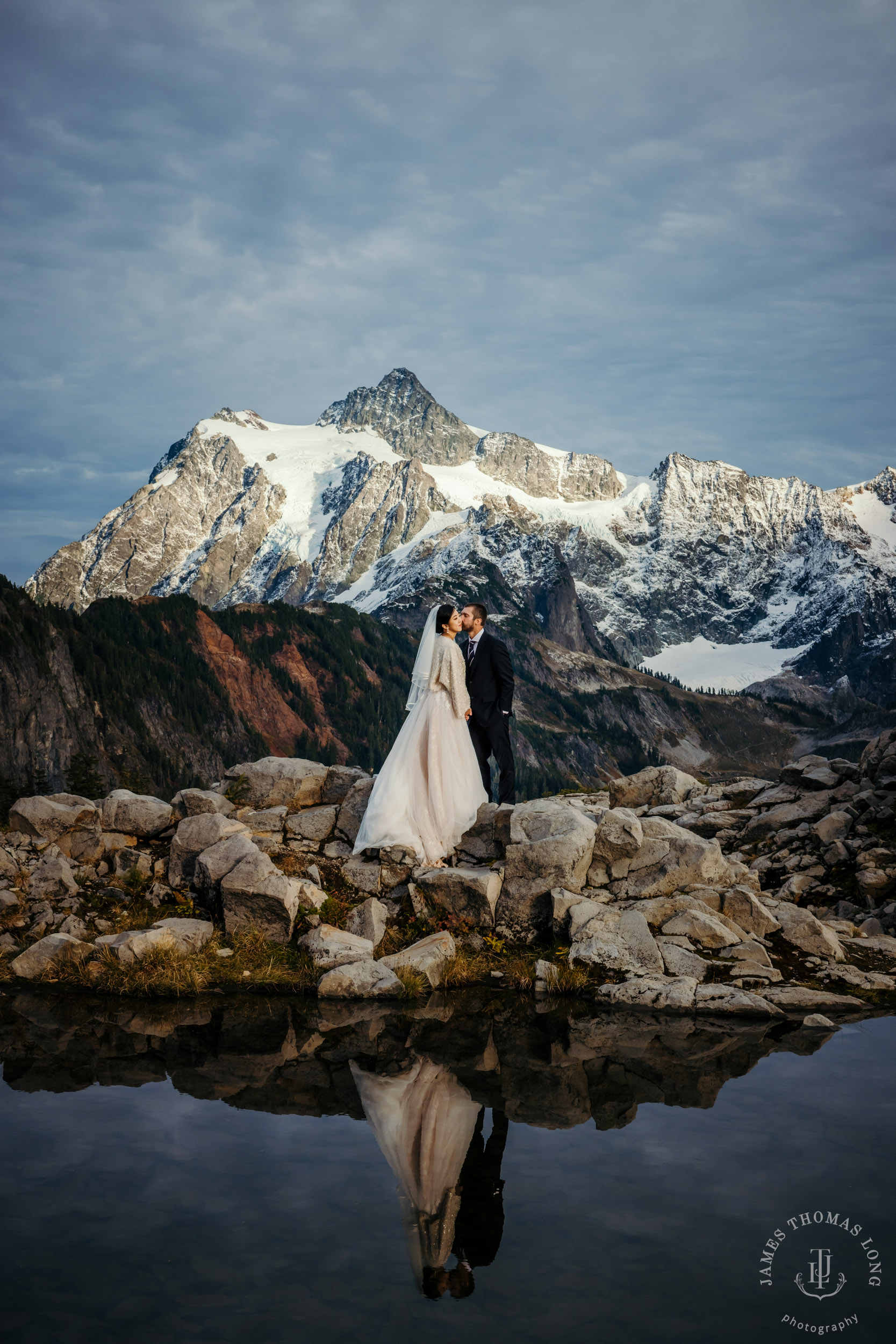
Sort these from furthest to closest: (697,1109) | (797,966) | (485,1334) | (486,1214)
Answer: (797,966) < (697,1109) < (486,1214) < (485,1334)

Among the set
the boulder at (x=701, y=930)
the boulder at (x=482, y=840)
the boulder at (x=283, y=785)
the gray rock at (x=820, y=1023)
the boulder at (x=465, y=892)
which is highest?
the boulder at (x=283, y=785)

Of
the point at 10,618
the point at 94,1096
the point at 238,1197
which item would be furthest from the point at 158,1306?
the point at 10,618

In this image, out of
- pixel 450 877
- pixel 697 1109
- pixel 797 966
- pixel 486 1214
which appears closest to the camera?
pixel 486 1214

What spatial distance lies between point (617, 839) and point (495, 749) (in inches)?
119

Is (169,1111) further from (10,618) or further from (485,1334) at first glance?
(10,618)

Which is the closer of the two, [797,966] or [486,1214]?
[486,1214]

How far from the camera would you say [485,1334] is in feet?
20.1

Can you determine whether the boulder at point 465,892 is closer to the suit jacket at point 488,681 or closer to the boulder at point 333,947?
the boulder at point 333,947

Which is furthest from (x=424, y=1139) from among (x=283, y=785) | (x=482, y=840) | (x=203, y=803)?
(x=283, y=785)

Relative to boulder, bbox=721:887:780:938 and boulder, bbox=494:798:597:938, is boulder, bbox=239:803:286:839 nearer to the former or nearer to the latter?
boulder, bbox=494:798:597:938

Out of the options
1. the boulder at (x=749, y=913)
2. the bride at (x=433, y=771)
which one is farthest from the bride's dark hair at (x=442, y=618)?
the boulder at (x=749, y=913)

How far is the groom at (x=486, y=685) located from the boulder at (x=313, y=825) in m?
3.12

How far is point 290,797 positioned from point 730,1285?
542 inches

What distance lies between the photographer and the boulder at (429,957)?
45.3 ft
